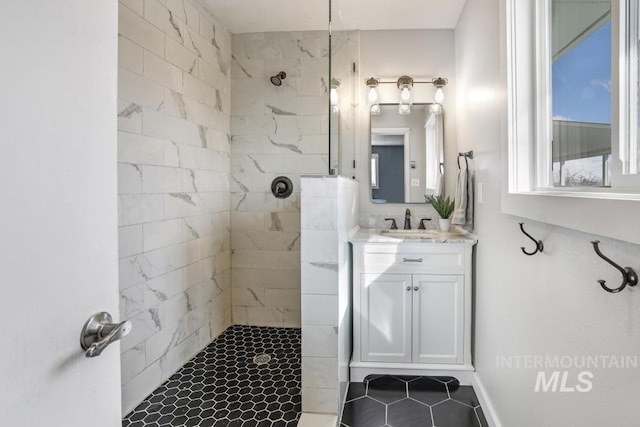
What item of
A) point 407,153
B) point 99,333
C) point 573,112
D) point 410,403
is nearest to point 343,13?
point 407,153

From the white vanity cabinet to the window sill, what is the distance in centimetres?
99

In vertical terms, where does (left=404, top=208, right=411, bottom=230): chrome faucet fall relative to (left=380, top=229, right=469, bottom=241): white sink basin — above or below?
above

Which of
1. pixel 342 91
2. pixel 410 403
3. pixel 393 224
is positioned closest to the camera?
pixel 410 403

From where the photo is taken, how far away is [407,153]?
9.96 feet

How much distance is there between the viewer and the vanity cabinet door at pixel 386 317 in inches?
93.5

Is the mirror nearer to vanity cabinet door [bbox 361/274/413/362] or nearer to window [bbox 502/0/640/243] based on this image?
vanity cabinet door [bbox 361/274/413/362]

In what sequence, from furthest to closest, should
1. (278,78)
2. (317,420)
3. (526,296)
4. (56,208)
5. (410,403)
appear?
(278,78), (410,403), (317,420), (526,296), (56,208)

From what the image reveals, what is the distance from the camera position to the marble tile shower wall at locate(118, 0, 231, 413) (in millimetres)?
2105

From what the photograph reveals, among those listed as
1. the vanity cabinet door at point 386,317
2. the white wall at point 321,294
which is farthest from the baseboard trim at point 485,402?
the white wall at point 321,294

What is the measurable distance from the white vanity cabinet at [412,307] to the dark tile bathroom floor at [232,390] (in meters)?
0.52

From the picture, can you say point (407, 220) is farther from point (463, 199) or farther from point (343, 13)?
point (343, 13)

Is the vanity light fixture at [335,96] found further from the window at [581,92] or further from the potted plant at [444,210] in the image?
the window at [581,92]

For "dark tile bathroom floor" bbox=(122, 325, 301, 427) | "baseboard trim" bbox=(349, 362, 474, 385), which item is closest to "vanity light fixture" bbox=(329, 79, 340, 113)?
"baseboard trim" bbox=(349, 362, 474, 385)

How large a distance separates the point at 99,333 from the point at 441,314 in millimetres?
2127
